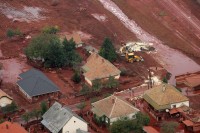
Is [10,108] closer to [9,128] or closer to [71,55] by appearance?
[9,128]

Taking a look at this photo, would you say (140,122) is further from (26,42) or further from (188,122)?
(26,42)

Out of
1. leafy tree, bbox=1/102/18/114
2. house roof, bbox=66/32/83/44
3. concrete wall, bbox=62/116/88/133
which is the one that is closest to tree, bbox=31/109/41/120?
leafy tree, bbox=1/102/18/114

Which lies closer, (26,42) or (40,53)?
(40,53)

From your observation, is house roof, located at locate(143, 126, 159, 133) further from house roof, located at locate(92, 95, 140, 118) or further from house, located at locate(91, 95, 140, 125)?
house roof, located at locate(92, 95, 140, 118)

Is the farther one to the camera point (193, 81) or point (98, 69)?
point (98, 69)

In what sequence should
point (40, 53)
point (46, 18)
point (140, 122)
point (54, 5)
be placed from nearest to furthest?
1. point (140, 122)
2. point (40, 53)
3. point (46, 18)
4. point (54, 5)

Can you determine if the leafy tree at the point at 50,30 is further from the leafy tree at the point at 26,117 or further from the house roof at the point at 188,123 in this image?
the house roof at the point at 188,123

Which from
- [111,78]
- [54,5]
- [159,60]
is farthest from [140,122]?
[54,5]

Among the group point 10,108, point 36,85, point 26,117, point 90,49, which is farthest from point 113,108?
point 90,49
